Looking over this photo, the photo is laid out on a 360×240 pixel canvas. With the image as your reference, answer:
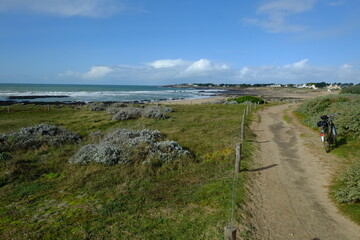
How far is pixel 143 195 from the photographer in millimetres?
7719

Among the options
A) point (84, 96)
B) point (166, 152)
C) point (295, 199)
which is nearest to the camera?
point (295, 199)

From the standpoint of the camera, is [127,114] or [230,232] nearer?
[230,232]

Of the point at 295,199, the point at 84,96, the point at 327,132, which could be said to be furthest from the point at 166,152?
the point at 84,96

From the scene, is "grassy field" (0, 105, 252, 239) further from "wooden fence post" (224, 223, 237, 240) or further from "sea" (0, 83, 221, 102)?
"sea" (0, 83, 221, 102)

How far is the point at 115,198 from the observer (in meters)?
7.53

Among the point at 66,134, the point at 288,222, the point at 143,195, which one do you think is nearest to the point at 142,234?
the point at 143,195

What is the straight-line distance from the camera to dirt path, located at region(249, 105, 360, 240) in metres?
5.61

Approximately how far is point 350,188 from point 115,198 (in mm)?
7193

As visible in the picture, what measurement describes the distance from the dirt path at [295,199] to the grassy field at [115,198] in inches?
30.1

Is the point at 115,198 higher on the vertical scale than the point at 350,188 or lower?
lower

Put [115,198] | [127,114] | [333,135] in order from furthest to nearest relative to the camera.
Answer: [127,114], [333,135], [115,198]

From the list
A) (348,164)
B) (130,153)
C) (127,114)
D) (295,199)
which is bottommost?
(295,199)

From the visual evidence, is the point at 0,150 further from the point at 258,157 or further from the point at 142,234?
the point at 258,157

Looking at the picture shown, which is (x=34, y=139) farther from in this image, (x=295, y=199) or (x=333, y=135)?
(x=333, y=135)
